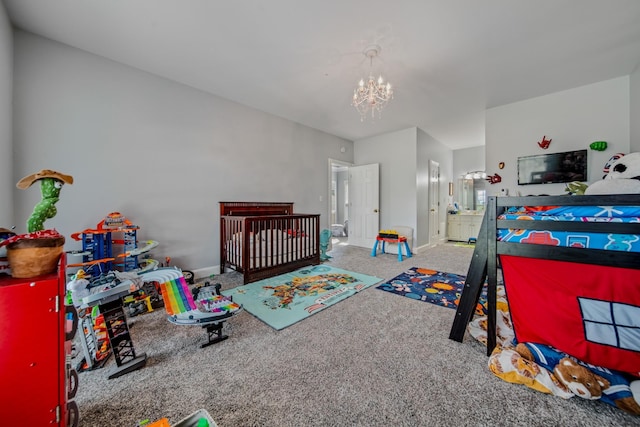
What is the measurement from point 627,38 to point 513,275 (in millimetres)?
2909

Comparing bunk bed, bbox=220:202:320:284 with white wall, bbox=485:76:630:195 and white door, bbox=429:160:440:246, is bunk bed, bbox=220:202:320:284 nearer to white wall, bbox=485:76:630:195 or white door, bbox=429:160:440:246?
white door, bbox=429:160:440:246

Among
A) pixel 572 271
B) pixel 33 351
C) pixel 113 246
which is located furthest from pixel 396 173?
pixel 33 351

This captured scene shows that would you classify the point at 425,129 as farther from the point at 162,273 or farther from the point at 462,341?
the point at 162,273

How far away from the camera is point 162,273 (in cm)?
186

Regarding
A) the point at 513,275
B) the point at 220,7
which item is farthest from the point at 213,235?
the point at 513,275

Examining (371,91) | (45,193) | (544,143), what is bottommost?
(45,193)

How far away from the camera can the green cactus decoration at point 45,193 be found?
0.99 metres

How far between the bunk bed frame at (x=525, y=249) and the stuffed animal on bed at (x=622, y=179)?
0.87ft

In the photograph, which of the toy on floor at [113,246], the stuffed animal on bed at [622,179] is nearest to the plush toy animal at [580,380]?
the stuffed animal on bed at [622,179]

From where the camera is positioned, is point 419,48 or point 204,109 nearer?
point 419,48

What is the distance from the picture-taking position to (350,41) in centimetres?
223

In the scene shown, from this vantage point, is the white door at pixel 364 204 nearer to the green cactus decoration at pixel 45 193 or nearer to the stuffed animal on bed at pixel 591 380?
the stuffed animal on bed at pixel 591 380

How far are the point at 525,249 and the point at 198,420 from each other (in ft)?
6.19

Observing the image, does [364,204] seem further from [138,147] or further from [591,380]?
[591,380]
